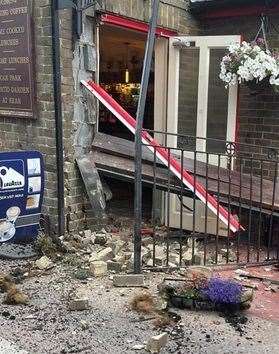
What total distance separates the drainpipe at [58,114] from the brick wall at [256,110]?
8.41ft

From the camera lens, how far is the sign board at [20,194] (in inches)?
A: 191

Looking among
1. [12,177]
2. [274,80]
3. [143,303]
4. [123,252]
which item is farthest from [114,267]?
[274,80]

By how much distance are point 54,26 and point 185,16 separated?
2347 millimetres

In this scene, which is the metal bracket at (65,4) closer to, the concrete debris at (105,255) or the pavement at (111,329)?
the concrete debris at (105,255)

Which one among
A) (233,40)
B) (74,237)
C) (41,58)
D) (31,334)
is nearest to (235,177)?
(233,40)

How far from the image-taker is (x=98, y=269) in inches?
180

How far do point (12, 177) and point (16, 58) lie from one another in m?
1.55

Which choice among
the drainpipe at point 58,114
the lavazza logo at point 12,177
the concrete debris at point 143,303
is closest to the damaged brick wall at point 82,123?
the drainpipe at point 58,114

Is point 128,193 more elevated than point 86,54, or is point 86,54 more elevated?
point 86,54

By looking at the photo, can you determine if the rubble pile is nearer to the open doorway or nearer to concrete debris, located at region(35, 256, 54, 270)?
concrete debris, located at region(35, 256, 54, 270)

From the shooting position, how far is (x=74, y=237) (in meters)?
5.60

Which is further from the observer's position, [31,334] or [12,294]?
[12,294]

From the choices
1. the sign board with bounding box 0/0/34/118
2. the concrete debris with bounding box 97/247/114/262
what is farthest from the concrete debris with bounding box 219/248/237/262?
the sign board with bounding box 0/0/34/118

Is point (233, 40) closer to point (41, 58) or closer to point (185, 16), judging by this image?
point (185, 16)
